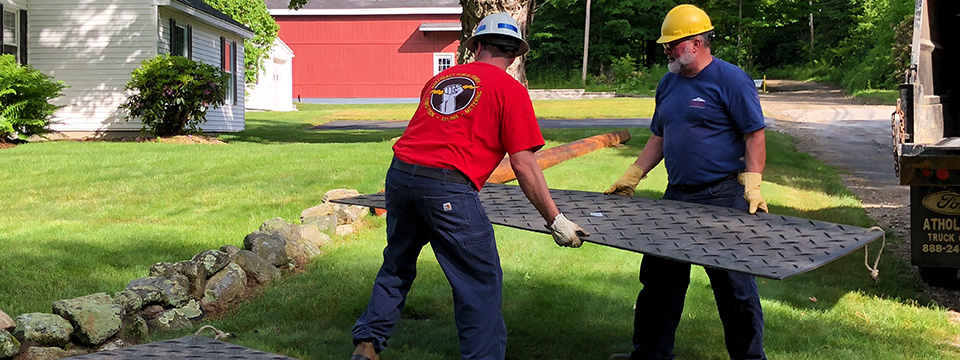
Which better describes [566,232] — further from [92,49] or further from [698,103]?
[92,49]

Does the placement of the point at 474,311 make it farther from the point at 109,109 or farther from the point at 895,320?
the point at 109,109

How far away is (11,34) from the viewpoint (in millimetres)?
19219

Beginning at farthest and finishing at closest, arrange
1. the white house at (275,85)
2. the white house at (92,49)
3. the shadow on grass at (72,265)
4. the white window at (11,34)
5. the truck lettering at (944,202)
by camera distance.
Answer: the white house at (275,85)
the white house at (92,49)
the white window at (11,34)
the truck lettering at (944,202)
the shadow on grass at (72,265)

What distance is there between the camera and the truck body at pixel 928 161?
19.6ft

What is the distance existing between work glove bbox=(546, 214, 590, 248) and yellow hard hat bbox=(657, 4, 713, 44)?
113 cm

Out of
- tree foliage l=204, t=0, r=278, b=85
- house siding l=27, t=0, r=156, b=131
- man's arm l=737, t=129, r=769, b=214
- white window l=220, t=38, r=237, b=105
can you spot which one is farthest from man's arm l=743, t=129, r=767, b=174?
tree foliage l=204, t=0, r=278, b=85

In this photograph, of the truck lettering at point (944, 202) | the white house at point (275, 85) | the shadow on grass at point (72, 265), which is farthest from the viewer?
the white house at point (275, 85)

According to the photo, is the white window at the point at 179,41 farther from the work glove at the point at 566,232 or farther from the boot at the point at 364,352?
the work glove at the point at 566,232

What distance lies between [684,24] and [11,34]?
730 inches

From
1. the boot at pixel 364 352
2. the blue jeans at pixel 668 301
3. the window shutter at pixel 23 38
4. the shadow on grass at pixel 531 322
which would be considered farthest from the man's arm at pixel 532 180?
the window shutter at pixel 23 38

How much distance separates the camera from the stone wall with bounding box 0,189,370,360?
15.1ft

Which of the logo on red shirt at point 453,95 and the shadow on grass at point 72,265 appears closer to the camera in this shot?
the logo on red shirt at point 453,95

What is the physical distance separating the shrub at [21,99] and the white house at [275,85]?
2148 centimetres

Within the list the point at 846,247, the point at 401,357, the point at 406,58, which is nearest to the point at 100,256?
the point at 401,357
